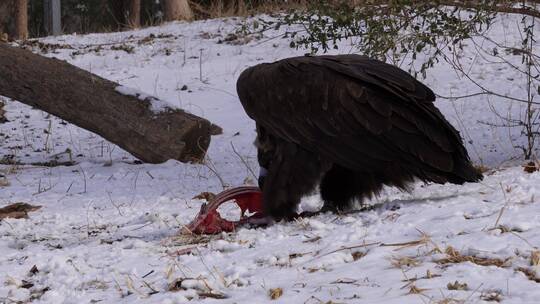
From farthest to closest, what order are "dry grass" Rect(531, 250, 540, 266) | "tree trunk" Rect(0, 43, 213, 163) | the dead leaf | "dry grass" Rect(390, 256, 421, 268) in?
"tree trunk" Rect(0, 43, 213, 163)
the dead leaf
"dry grass" Rect(390, 256, 421, 268)
"dry grass" Rect(531, 250, 540, 266)

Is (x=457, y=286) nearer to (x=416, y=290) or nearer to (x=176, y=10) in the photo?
(x=416, y=290)

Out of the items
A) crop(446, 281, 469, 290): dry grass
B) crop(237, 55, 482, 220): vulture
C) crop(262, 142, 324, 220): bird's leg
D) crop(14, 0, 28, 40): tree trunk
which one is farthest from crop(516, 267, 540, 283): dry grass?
crop(14, 0, 28, 40): tree trunk

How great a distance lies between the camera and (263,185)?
5160 millimetres

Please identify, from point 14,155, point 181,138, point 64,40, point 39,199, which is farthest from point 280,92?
point 64,40

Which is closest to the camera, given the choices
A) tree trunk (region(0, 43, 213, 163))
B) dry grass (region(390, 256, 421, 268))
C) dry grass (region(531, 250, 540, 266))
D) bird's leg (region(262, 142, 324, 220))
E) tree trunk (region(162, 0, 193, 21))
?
dry grass (region(531, 250, 540, 266))

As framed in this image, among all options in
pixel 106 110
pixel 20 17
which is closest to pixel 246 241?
pixel 106 110

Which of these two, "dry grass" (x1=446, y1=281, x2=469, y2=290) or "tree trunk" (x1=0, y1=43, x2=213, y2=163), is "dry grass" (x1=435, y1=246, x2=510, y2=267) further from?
"tree trunk" (x1=0, y1=43, x2=213, y2=163)

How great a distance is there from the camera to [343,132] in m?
4.94

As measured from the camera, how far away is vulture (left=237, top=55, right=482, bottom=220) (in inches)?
189

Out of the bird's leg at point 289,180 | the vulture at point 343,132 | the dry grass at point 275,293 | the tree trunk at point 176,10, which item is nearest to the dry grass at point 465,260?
the dry grass at point 275,293

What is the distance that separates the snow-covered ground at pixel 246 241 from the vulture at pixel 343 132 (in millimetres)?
195

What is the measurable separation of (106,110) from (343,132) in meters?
3.67

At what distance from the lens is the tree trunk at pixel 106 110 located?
8.01 meters

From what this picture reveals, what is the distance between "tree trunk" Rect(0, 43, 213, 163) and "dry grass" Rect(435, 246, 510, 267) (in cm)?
475
